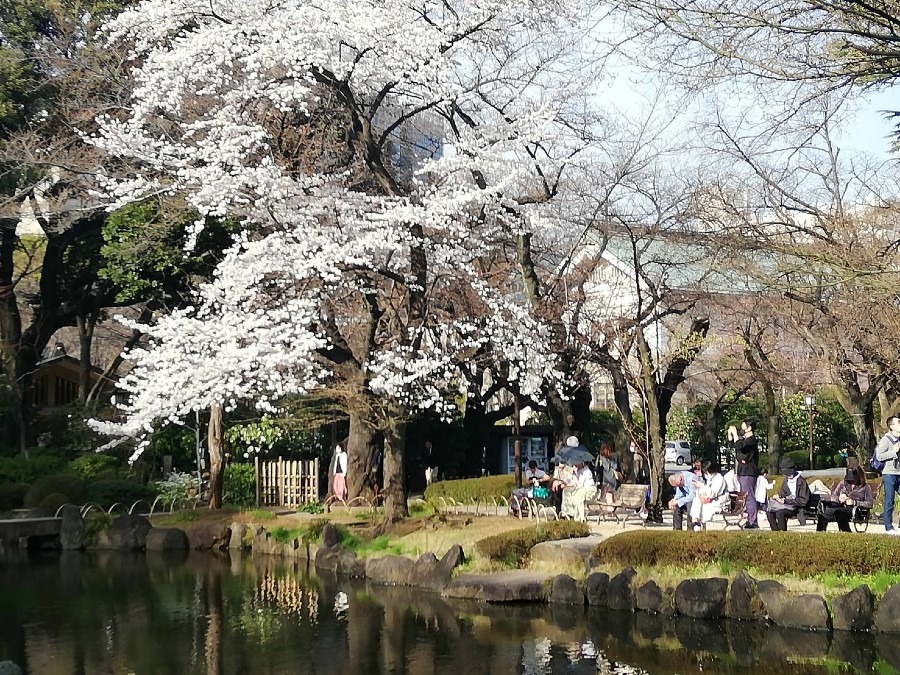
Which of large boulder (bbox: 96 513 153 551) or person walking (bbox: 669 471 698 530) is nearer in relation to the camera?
person walking (bbox: 669 471 698 530)

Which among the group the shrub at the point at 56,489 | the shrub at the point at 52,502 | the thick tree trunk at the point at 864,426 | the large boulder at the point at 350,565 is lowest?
the large boulder at the point at 350,565

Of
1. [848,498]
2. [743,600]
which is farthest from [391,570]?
[848,498]

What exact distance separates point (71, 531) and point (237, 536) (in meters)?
3.50

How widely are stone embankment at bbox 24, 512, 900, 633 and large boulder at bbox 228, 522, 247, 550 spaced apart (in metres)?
1.85

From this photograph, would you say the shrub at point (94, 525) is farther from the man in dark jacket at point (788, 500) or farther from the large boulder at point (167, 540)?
the man in dark jacket at point (788, 500)

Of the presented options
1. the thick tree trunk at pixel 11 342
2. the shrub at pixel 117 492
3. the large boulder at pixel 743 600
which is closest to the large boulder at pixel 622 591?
the large boulder at pixel 743 600

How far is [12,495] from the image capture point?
72.3 feet

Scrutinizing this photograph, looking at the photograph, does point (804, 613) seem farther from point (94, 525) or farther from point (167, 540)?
point (94, 525)

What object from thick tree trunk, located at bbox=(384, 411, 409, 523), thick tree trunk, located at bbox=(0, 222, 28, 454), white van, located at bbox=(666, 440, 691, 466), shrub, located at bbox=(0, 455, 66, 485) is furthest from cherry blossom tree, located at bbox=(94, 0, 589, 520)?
white van, located at bbox=(666, 440, 691, 466)

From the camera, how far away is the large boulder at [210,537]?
1925 centimetres

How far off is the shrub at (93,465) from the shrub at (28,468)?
0.38 meters

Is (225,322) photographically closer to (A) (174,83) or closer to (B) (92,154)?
(A) (174,83)

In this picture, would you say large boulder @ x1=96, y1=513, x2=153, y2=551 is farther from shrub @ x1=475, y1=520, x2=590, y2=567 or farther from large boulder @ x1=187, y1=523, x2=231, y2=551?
shrub @ x1=475, y1=520, x2=590, y2=567

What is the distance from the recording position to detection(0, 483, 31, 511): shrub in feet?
71.8
